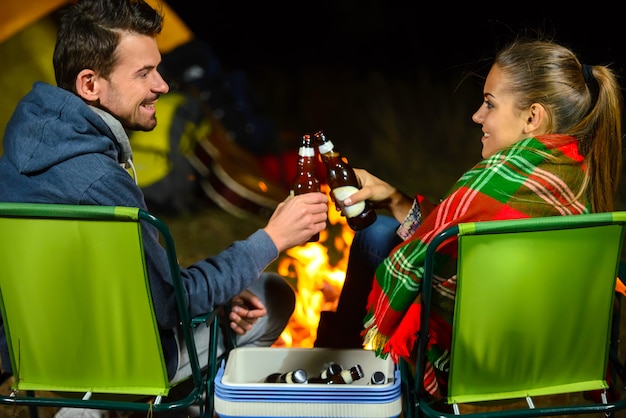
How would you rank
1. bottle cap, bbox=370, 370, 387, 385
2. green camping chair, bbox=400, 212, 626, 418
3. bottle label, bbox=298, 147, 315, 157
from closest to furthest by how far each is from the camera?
green camping chair, bbox=400, 212, 626, 418
bottle cap, bbox=370, 370, 387, 385
bottle label, bbox=298, 147, 315, 157

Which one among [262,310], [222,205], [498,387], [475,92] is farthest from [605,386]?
[475,92]

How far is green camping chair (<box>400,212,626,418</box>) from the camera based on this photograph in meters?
1.84

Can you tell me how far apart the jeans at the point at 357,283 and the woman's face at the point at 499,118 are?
429mm

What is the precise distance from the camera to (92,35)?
228 cm

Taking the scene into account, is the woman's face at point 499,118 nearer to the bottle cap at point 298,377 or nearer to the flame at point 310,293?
the bottle cap at point 298,377

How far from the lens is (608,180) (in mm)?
2193

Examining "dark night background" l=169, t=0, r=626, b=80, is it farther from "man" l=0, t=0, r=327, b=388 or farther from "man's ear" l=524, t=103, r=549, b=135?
"man's ear" l=524, t=103, r=549, b=135

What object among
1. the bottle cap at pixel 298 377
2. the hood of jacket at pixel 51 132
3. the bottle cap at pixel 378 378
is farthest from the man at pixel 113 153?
the bottle cap at pixel 378 378

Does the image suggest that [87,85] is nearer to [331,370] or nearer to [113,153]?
[113,153]

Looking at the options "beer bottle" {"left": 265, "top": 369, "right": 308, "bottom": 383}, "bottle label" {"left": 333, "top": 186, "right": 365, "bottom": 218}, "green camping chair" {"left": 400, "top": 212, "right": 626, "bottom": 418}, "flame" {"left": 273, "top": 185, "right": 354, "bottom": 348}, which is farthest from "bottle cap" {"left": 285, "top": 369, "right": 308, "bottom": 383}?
"flame" {"left": 273, "top": 185, "right": 354, "bottom": 348}

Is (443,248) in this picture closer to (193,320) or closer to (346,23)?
(193,320)

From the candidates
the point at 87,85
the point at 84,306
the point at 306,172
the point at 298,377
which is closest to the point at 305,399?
the point at 298,377

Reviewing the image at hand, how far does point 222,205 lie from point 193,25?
1410 mm

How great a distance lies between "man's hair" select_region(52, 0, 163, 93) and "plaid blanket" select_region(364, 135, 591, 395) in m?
0.93
